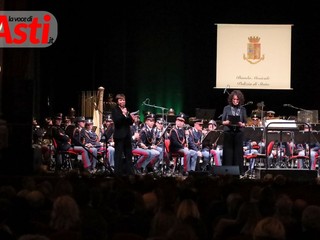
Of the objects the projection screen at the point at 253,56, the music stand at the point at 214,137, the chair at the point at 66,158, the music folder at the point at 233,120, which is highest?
the projection screen at the point at 253,56

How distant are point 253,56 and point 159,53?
3.03 m

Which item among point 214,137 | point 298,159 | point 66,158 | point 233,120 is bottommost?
point 66,158

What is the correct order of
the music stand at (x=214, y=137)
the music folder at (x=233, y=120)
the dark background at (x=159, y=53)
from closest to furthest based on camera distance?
1. the music folder at (x=233, y=120)
2. the music stand at (x=214, y=137)
3. the dark background at (x=159, y=53)

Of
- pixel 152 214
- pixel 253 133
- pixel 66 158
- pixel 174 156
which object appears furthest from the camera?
pixel 66 158

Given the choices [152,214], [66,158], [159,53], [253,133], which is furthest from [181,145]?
[152,214]

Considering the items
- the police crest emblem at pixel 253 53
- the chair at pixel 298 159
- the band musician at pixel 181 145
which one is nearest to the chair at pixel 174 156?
the band musician at pixel 181 145

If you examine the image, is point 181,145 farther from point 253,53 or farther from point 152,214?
point 152,214

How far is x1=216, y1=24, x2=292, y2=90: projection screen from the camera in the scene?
22250 mm

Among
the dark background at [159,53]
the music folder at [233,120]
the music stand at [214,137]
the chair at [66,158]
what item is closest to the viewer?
the music folder at [233,120]

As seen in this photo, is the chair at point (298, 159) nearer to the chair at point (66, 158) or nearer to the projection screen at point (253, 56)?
the projection screen at point (253, 56)

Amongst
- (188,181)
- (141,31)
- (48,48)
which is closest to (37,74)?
(48,48)

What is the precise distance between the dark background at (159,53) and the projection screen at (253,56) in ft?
1.14

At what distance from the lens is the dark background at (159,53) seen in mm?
22062

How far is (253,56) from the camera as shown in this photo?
22328 millimetres
